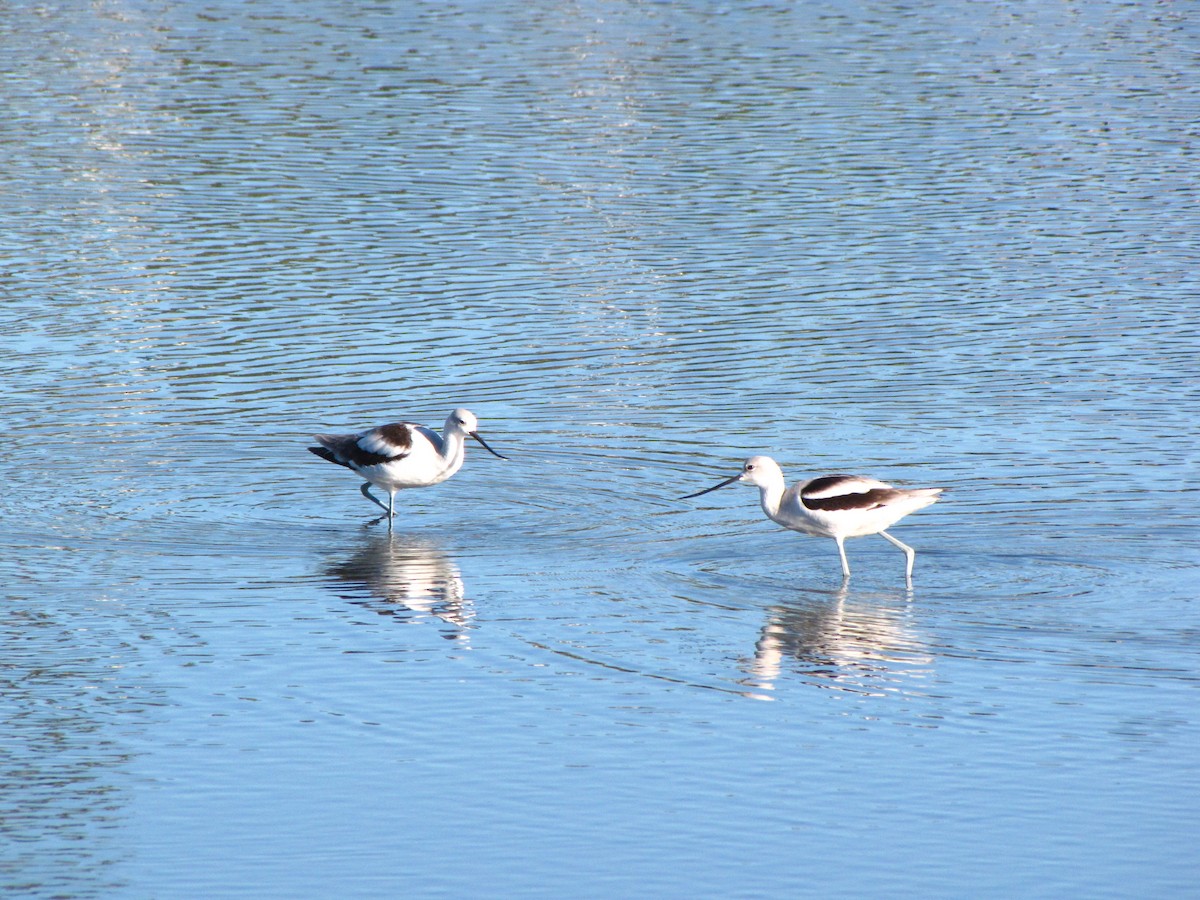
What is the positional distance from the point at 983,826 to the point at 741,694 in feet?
7.39

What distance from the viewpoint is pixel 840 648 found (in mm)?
12828

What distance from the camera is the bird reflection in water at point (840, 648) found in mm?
12227

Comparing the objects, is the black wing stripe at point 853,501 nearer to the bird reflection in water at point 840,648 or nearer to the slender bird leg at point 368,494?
the bird reflection in water at point 840,648

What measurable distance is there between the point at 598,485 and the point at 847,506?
9.71 feet

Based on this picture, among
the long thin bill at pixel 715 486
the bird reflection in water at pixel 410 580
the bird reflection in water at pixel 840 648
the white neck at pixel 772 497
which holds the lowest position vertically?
the bird reflection in water at pixel 840 648

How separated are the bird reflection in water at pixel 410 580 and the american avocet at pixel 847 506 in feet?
7.88

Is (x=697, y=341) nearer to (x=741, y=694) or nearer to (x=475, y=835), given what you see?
(x=741, y=694)

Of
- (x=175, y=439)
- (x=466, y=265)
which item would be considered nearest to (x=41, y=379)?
(x=175, y=439)

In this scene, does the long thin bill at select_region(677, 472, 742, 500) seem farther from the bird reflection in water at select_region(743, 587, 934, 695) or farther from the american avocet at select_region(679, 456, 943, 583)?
the bird reflection in water at select_region(743, 587, 934, 695)

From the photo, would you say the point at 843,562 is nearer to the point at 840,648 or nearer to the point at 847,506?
the point at 847,506

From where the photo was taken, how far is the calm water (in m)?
10.1

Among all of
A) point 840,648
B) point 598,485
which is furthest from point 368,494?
point 840,648

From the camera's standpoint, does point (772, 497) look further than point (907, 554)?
A: Yes

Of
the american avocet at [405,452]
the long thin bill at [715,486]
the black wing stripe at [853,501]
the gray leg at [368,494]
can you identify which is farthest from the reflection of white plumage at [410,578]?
the black wing stripe at [853,501]
